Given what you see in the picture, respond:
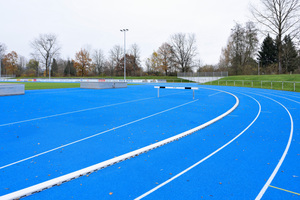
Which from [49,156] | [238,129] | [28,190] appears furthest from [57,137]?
[238,129]

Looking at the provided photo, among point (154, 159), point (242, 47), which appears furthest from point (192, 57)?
point (154, 159)

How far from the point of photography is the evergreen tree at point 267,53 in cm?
6431

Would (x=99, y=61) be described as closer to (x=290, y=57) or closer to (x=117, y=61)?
(x=117, y=61)

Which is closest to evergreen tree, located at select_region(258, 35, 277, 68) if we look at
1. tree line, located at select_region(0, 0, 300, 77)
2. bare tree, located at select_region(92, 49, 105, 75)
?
tree line, located at select_region(0, 0, 300, 77)

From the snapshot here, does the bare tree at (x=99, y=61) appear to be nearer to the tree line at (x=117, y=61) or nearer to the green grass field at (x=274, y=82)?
the tree line at (x=117, y=61)

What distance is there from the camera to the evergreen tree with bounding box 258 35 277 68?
64.3 m

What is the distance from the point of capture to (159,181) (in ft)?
13.5

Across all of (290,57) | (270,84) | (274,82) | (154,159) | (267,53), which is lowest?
(154,159)

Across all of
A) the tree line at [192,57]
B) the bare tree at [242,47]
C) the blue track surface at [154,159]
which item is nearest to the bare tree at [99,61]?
the tree line at [192,57]

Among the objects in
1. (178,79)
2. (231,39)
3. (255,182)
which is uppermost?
(231,39)

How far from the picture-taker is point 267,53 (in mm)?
65250

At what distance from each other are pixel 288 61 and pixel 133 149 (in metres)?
68.0

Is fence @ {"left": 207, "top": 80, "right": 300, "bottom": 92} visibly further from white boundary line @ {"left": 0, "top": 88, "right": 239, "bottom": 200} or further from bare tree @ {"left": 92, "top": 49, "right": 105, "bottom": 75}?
bare tree @ {"left": 92, "top": 49, "right": 105, "bottom": 75}

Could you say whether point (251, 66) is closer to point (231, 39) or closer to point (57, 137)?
point (231, 39)
